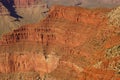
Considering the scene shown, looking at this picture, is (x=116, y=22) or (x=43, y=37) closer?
(x=116, y=22)

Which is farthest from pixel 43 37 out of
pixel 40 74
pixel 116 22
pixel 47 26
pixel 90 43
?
pixel 116 22

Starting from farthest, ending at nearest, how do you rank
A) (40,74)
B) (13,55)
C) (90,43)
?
1. (13,55)
2. (40,74)
3. (90,43)

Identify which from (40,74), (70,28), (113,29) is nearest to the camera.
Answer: (113,29)

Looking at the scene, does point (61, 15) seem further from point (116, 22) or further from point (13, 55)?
point (116, 22)

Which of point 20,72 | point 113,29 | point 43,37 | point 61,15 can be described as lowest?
point 20,72

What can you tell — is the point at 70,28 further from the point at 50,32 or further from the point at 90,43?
the point at 90,43

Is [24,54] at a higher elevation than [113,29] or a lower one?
lower

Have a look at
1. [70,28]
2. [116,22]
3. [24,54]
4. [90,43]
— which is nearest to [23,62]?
[24,54]
